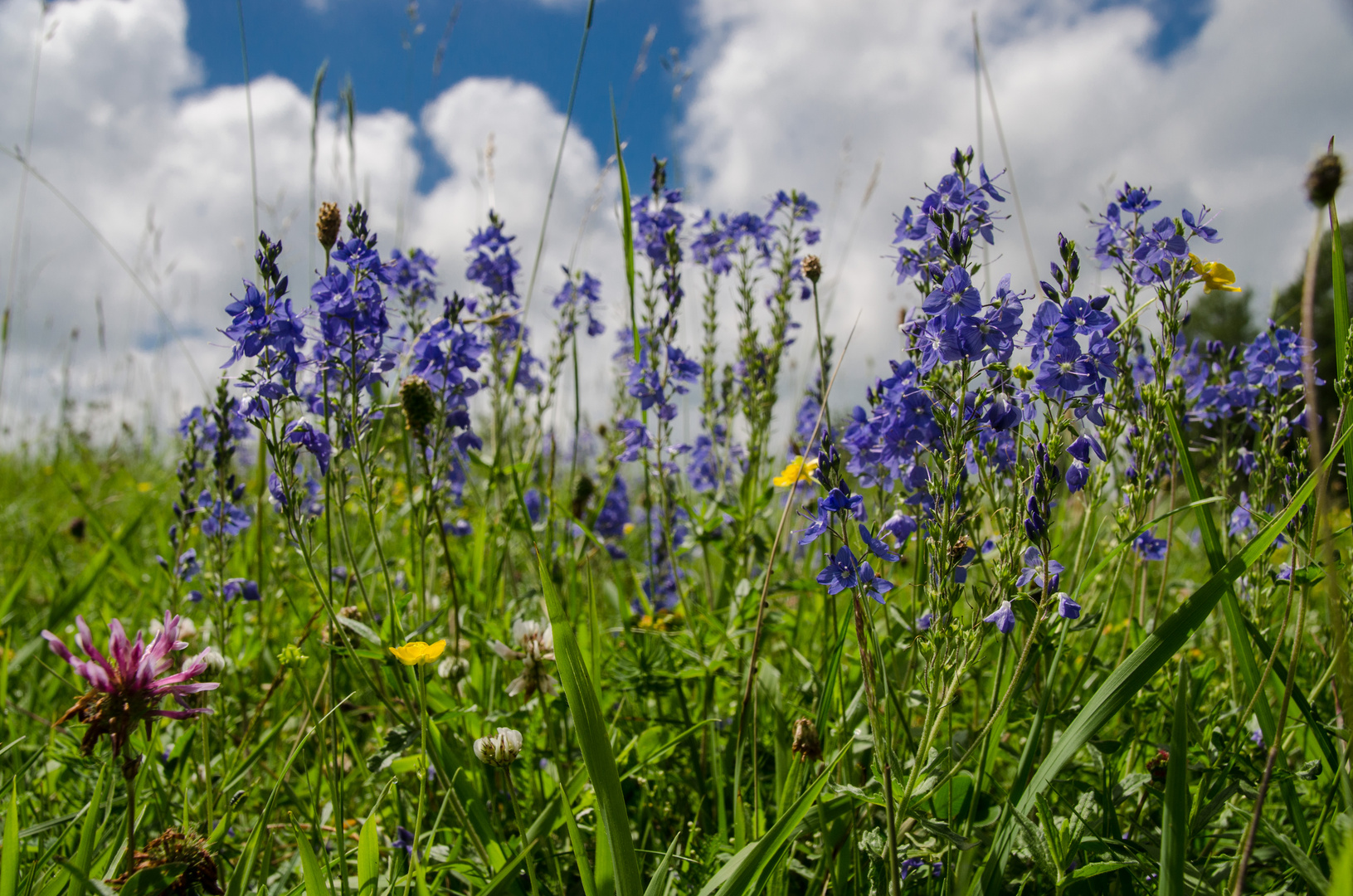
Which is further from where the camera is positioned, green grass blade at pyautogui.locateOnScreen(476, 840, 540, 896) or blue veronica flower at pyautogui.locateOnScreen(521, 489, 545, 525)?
blue veronica flower at pyautogui.locateOnScreen(521, 489, 545, 525)

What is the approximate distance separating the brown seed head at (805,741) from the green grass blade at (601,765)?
1.54 feet

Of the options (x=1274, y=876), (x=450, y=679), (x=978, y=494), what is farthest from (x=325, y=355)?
(x=1274, y=876)

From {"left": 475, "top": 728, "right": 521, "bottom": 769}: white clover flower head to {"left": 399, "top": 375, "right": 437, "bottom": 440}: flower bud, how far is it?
38.1 inches

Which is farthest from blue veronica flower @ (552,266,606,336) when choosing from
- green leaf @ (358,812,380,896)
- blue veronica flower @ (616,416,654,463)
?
green leaf @ (358,812,380,896)

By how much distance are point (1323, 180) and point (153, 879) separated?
2267 millimetres

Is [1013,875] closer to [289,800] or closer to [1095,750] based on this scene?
[1095,750]

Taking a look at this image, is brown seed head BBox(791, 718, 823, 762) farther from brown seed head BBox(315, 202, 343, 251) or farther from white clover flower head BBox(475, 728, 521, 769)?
brown seed head BBox(315, 202, 343, 251)

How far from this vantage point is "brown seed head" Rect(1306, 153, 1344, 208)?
0.78m

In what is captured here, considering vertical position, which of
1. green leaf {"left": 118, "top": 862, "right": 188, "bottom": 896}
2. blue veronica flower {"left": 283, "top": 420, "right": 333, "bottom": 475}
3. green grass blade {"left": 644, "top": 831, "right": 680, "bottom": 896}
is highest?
blue veronica flower {"left": 283, "top": 420, "right": 333, "bottom": 475}

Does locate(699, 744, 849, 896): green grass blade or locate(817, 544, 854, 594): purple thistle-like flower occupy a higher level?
locate(817, 544, 854, 594): purple thistle-like flower

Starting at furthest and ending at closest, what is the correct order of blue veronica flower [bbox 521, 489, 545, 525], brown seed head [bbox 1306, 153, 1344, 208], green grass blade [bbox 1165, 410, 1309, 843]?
1. blue veronica flower [bbox 521, 489, 545, 525]
2. green grass blade [bbox 1165, 410, 1309, 843]
3. brown seed head [bbox 1306, 153, 1344, 208]

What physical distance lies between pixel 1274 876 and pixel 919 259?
1.84 meters

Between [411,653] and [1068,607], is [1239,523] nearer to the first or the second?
[1068,607]

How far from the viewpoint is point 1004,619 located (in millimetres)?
1501
